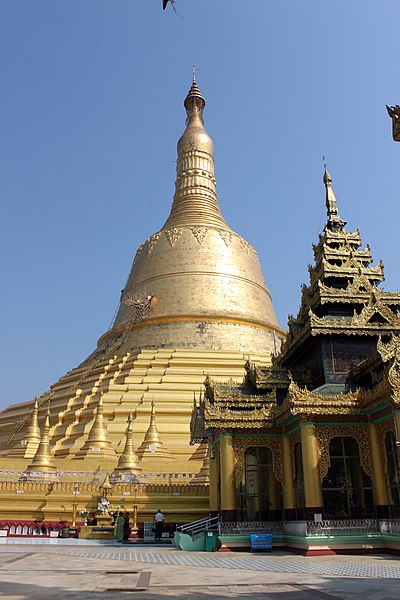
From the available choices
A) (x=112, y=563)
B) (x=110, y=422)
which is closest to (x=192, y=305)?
(x=110, y=422)

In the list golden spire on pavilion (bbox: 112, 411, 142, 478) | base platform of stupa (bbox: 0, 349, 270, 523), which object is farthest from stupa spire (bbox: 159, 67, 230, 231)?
golden spire on pavilion (bbox: 112, 411, 142, 478)

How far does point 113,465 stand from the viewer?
752 inches

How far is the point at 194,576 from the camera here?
324 inches

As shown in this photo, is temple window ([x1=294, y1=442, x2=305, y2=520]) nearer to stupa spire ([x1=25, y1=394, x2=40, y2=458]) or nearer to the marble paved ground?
the marble paved ground

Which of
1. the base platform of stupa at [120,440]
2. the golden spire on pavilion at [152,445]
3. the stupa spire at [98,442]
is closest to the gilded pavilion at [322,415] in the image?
the base platform of stupa at [120,440]

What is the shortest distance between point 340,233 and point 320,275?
2161 millimetres

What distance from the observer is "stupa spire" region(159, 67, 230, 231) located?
114ft

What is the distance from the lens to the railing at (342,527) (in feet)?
37.7

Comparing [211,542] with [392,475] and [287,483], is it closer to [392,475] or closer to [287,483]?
[287,483]

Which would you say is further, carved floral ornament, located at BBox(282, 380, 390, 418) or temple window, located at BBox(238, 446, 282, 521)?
temple window, located at BBox(238, 446, 282, 521)

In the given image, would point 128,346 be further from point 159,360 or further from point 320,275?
point 320,275

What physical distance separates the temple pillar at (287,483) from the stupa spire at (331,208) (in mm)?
8038

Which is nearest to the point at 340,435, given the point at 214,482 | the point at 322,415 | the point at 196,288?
the point at 322,415

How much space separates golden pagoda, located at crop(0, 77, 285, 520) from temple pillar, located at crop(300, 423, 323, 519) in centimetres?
599
